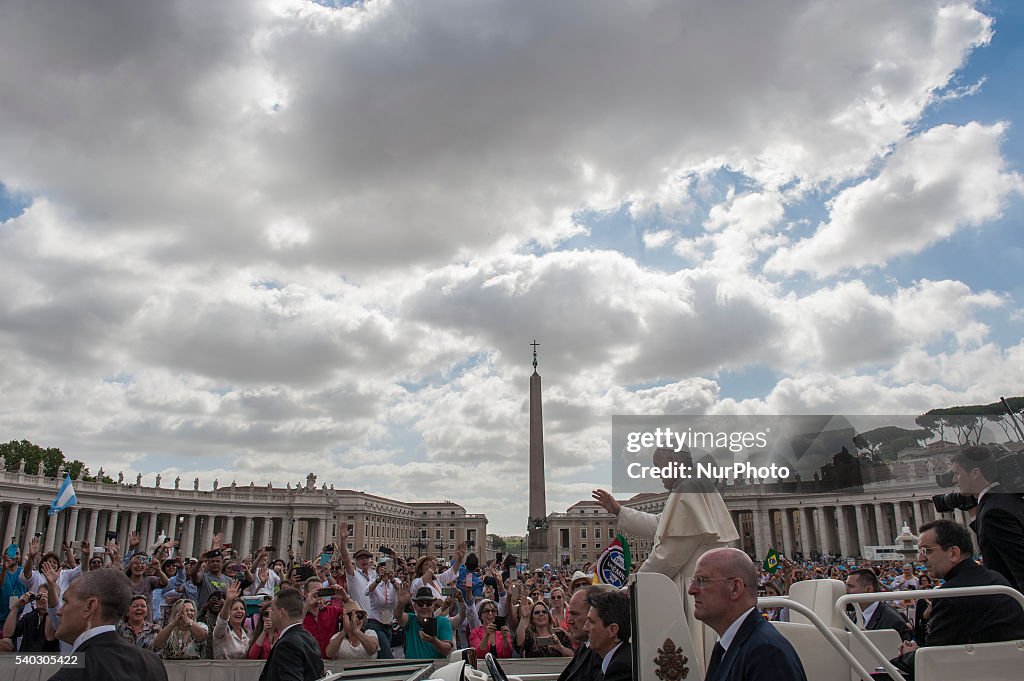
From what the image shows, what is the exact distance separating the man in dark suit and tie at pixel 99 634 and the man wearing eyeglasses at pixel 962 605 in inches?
191

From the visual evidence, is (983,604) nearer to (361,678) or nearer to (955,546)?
(955,546)

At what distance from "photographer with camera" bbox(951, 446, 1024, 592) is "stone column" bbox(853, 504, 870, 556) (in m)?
95.6

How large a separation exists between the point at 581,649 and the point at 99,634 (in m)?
3.18

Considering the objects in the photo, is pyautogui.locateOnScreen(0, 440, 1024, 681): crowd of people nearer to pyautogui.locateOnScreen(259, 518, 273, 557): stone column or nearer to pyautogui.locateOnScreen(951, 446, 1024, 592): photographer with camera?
pyautogui.locateOnScreen(951, 446, 1024, 592): photographer with camera

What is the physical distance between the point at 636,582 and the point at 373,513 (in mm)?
151055

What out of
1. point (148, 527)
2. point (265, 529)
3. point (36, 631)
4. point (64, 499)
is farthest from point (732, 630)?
point (265, 529)

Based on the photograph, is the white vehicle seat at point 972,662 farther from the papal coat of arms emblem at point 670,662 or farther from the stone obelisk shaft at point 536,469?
the stone obelisk shaft at point 536,469

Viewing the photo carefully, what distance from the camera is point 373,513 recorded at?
14762 centimetres

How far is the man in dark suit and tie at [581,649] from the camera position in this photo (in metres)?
4.82

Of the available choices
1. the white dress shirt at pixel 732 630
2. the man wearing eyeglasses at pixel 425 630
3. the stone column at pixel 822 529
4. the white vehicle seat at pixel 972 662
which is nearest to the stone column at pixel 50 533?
the man wearing eyeglasses at pixel 425 630

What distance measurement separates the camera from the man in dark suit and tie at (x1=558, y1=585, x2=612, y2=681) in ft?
15.8

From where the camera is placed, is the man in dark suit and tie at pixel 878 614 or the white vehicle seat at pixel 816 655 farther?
the man in dark suit and tie at pixel 878 614

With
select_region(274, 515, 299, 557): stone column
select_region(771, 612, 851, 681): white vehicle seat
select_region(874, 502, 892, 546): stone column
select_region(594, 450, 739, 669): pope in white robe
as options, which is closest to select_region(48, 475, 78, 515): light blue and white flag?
select_region(594, 450, 739, 669): pope in white robe

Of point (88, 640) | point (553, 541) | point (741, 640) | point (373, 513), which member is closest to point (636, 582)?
point (741, 640)
